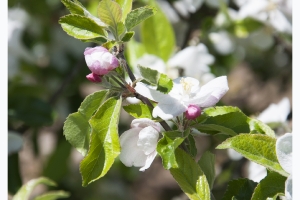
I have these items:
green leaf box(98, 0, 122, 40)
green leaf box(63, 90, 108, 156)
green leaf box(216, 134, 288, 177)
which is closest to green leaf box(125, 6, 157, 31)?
green leaf box(98, 0, 122, 40)

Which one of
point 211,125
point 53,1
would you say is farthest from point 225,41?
point 211,125

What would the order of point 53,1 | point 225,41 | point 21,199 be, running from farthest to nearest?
point 53,1
point 225,41
point 21,199

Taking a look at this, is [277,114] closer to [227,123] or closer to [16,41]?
[227,123]

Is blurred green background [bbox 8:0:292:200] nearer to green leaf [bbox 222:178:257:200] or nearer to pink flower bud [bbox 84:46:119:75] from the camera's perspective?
green leaf [bbox 222:178:257:200]

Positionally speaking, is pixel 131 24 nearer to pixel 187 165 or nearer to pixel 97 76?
pixel 97 76

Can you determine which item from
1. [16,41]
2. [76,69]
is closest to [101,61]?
[76,69]

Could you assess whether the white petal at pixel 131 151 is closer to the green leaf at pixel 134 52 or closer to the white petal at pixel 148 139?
the white petal at pixel 148 139

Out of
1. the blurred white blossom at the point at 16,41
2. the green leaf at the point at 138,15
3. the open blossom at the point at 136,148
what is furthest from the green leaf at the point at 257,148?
the blurred white blossom at the point at 16,41

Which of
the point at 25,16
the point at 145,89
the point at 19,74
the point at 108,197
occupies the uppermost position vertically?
the point at 145,89
